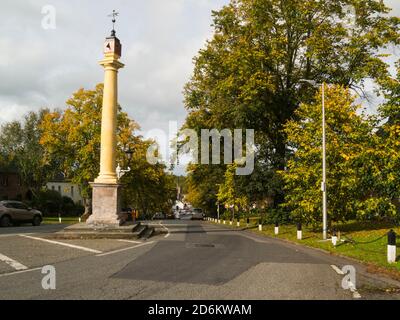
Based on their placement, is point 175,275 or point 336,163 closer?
point 175,275

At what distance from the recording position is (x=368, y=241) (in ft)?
60.0

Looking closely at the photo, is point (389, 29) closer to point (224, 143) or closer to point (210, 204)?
point (224, 143)

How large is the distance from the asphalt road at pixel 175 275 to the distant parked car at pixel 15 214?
48.1ft

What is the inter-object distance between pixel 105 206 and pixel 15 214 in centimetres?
1146

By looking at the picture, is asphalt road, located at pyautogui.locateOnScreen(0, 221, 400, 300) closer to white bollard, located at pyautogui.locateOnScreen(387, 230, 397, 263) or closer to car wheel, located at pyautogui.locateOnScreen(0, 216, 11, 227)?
white bollard, located at pyautogui.locateOnScreen(387, 230, 397, 263)

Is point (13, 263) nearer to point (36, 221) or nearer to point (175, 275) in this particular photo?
point (175, 275)

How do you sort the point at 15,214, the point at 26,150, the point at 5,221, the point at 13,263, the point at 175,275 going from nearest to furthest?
1. the point at 175,275
2. the point at 13,263
3. the point at 5,221
4. the point at 15,214
5. the point at 26,150

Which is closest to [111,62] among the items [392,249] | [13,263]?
[13,263]

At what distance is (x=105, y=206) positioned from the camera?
67.9 ft

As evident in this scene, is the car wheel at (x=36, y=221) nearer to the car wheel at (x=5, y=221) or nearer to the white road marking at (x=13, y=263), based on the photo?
the car wheel at (x=5, y=221)

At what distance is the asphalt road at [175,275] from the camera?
24.8 feet

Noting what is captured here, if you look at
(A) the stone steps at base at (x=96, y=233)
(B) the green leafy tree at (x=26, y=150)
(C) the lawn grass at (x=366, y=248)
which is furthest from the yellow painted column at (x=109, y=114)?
(B) the green leafy tree at (x=26, y=150)

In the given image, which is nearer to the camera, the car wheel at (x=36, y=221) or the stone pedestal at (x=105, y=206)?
the stone pedestal at (x=105, y=206)

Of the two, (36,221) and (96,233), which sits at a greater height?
(96,233)
